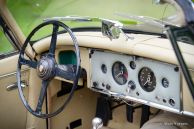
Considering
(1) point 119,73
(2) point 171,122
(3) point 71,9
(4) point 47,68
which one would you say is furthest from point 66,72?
(3) point 71,9

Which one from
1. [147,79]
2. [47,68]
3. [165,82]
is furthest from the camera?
[47,68]

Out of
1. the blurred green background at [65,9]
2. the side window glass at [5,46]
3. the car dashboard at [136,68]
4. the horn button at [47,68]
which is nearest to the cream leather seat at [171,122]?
the car dashboard at [136,68]

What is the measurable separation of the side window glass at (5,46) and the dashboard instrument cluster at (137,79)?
2.28ft

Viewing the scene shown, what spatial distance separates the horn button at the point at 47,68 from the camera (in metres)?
2.63

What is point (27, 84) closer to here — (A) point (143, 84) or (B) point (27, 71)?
(B) point (27, 71)

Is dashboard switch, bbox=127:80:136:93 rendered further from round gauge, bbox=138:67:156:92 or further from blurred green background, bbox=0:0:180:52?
blurred green background, bbox=0:0:180:52

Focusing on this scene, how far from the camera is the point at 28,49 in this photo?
3080 millimetres

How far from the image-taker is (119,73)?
271 cm

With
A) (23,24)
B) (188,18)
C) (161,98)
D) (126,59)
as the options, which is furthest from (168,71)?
(23,24)

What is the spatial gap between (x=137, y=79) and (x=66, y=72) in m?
0.47

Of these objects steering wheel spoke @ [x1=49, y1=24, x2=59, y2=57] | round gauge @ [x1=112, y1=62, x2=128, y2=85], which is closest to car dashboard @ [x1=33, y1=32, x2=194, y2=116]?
round gauge @ [x1=112, y1=62, x2=128, y2=85]

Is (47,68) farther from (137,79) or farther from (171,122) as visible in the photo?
(171,122)

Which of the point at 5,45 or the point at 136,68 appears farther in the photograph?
the point at 5,45

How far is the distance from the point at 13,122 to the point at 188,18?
1.96 metres
